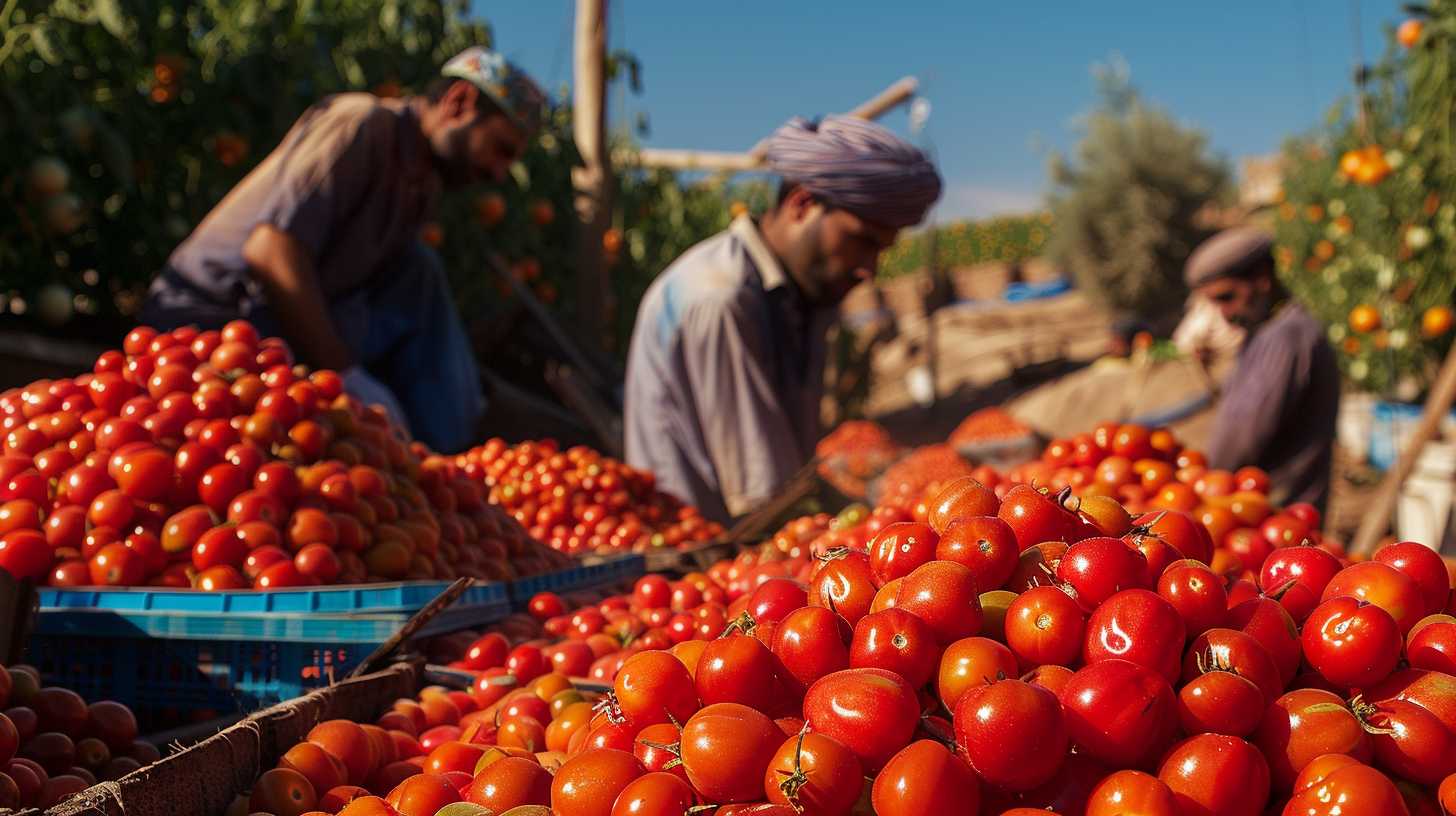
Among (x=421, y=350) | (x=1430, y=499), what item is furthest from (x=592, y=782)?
(x=1430, y=499)

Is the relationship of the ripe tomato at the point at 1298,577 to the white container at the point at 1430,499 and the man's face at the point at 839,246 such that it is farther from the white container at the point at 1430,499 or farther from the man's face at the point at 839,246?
the white container at the point at 1430,499

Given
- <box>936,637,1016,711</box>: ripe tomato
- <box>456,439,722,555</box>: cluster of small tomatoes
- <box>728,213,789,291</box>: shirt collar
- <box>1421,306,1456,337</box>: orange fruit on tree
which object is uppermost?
<box>728,213,789,291</box>: shirt collar

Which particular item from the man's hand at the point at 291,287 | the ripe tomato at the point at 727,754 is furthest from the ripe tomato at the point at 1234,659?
the man's hand at the point at 291,287

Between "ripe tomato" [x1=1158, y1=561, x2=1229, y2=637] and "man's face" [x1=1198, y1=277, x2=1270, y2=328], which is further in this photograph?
"man's face" [x1=1198, y1=277, x2=1270, y2=328]

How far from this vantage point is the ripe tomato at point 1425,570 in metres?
1.74

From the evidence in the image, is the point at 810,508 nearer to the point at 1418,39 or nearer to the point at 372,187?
the point at 372,187

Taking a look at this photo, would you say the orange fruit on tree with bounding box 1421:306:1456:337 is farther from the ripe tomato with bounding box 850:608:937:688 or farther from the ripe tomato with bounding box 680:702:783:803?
the ripe tomato with bounding box 680:702:783:803

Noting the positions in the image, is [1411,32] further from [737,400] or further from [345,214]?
[345,214]

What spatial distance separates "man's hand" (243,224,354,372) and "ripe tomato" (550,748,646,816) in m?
3.43

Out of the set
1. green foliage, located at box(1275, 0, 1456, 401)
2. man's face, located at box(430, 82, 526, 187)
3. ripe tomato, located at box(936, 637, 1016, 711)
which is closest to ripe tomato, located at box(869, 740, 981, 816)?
ripe tomato, located at box(936, 637, 1016, 711)

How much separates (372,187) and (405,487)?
212cm

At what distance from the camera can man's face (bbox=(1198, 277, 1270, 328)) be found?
18.9 feet

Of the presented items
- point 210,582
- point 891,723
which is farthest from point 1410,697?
point 210,582

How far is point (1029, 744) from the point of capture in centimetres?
127
